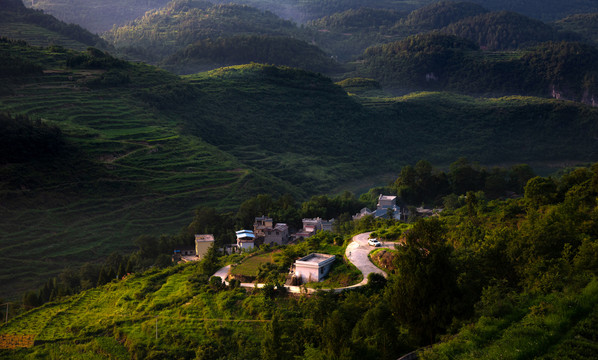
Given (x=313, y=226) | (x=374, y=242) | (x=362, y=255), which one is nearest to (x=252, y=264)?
(x=362, y=255)

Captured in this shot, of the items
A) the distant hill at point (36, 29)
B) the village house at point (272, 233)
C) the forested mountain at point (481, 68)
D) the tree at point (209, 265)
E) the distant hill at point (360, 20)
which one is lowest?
the village house at point (272, 233)

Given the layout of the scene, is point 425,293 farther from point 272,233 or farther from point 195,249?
point 195,249

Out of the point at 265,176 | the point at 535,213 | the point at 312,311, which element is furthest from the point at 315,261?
the point at 265,176

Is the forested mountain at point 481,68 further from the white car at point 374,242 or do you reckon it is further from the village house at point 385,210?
the white car at point 374,242

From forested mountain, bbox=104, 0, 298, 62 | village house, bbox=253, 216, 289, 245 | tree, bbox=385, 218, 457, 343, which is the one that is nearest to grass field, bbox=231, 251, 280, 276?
village house, bbox=253, 216, 289, 245

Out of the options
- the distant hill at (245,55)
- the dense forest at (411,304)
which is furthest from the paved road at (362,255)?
the distant hill at (245,55)

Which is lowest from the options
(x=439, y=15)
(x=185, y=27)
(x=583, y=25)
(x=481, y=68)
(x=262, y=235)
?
(x=262, y=235)
